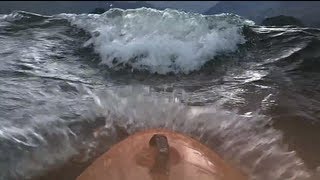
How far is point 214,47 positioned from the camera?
523 centimetres

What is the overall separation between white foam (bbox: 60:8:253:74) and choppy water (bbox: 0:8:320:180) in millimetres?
17

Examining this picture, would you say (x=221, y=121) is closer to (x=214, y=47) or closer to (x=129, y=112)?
(x=129, y=112)

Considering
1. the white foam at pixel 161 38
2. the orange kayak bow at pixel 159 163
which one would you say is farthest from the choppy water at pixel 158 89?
the orange kayak bow at pixel 159 163

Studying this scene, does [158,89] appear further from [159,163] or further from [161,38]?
[159,163]

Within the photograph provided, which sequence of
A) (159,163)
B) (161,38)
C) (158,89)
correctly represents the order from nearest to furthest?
(159,163) → (158,89) → (161,38)

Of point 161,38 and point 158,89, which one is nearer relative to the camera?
point 158,89

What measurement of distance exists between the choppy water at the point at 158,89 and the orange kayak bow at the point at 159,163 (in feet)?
1.14

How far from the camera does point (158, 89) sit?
3990mm

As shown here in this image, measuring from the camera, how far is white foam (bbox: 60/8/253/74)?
15.8 ft

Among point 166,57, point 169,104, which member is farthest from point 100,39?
point 169,104

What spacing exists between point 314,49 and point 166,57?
2006mm

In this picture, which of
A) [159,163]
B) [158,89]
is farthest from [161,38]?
[159,163]

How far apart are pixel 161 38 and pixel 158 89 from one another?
140 centimetres

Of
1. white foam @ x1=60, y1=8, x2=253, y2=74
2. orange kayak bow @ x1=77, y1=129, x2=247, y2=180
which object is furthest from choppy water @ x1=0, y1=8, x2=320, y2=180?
orange kayak bow @ x1=77, y1=129, x2=247, y2=180
